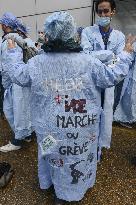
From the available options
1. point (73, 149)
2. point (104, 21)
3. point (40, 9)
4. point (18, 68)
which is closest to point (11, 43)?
point (18, 68)

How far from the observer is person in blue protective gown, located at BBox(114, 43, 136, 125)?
4301mm

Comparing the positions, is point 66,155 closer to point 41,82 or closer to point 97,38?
point 41,82

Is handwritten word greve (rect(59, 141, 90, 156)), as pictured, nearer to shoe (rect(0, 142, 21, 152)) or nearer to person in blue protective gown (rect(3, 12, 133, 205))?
person in blue protective gown (rect(3, 12, 133, 205))

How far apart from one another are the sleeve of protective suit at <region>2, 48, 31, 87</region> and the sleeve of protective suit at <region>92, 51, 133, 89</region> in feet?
1.60

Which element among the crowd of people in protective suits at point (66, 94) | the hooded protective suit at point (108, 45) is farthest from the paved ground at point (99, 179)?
the hooded protective suit at point (108, 45)

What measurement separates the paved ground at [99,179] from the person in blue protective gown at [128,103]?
408 mm

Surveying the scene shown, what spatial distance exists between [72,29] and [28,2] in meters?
2.70

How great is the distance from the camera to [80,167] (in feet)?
9.29

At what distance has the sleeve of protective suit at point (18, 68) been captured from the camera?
2.60m

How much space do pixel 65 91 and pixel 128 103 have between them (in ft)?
6.74

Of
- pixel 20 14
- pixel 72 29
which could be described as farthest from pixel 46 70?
pixel 20 14

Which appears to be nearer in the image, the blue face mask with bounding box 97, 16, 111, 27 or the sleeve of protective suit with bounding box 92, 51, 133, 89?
the sleeve of protective suit with bounding box 92, 51, 133, 89

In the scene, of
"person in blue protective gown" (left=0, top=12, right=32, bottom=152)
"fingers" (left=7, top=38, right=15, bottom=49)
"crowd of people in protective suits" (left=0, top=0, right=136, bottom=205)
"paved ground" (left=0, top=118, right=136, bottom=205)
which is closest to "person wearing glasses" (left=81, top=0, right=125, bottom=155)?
"paved ground" (left=0, top=118, right=136, bottom=205)

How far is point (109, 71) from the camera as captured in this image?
8.47 feet
